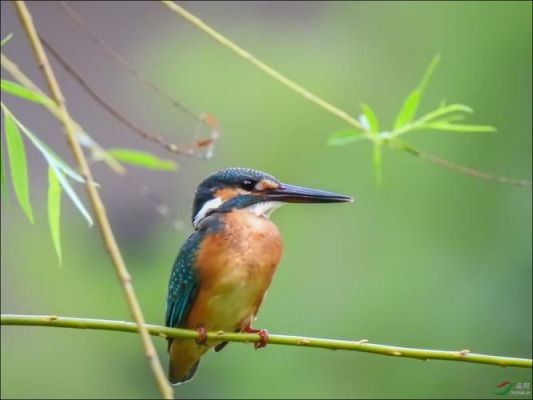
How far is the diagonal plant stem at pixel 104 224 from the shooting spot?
32.4 inches

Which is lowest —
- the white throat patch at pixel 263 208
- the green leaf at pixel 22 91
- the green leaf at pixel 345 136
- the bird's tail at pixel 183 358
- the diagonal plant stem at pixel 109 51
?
the bird's tail at pixel 183 358

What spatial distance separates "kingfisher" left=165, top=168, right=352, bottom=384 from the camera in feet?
5.82

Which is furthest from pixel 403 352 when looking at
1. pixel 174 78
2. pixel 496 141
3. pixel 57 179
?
pixel 174 78

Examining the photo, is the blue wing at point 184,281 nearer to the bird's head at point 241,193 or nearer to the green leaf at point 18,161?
the bird's head at point 241,193

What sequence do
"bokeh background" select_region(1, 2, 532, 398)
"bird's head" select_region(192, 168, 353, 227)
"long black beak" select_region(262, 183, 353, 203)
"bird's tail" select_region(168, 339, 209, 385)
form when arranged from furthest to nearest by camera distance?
"bokeh background" select_region(1, 2, 532, 398) < "bird's tail" select_region(168, 339, 209, 385) < "bird's head" select_region(192, 168, 353, 227) < "long black beak" select_region(262, 183, 353, 203)

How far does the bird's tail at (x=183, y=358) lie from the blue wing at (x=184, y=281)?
0.11 metres

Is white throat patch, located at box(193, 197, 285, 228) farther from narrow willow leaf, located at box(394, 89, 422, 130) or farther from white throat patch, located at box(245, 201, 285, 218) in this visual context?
narrow willow leaf, located at box(394, 89, 422, 130)

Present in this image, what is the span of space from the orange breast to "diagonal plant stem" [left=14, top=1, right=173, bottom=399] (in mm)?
836

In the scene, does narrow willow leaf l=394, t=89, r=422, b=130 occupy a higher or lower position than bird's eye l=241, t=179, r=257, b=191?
higher

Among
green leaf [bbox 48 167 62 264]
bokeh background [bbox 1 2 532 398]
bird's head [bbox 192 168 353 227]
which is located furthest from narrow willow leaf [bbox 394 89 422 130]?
bokeh background [bbox 1 2 532 398]

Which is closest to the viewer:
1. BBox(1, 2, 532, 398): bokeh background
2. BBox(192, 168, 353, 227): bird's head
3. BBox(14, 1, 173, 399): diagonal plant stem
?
BBox(14, 1, 173, 399): diagonal plant stem

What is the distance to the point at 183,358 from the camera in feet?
6.53

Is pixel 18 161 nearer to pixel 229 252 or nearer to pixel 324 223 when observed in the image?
pixel 229 252

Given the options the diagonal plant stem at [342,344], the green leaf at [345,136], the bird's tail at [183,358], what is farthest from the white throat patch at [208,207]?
the diagonal plant stem at [342,344]
